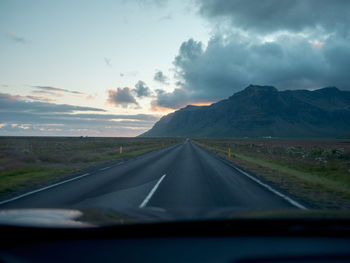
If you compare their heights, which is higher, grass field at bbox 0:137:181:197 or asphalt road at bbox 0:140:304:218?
asphalt road at bbox 0:140:304:218

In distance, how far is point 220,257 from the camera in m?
2.26

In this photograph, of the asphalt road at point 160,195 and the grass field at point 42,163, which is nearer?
the asphalt road at point 160,195

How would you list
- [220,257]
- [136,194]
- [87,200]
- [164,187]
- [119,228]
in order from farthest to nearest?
[164,187] → [136,194] → [87,200] → [119,228] → [220,257]

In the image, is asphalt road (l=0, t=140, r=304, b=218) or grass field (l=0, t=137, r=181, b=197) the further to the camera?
grass field (l=0, t=137, r=181, b=197)

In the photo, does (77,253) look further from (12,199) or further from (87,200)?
(12,199)

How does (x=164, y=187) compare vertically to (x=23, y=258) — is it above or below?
below

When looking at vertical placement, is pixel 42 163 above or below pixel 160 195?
below

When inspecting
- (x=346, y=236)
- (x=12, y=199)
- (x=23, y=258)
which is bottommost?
(x=12, y=199)

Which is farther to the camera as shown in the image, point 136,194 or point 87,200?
point 136,194

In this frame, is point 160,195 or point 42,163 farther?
point 42,163

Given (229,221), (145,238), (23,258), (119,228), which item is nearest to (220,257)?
(229,221)

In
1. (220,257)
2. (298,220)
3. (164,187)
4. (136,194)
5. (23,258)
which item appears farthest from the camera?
(164,187)

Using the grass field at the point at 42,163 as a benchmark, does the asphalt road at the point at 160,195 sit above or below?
above

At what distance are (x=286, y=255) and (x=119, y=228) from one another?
153cm
